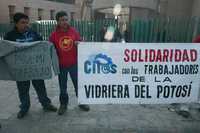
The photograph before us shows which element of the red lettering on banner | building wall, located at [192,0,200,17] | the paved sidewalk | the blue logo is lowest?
the paved sidewalk

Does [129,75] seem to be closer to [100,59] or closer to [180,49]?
[100,59]

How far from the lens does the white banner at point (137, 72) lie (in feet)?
15.6

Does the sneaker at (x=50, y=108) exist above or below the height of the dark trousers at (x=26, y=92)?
below

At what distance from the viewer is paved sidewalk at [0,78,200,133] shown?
15.1 feet

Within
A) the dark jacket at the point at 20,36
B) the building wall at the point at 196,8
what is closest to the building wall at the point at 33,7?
the building wall at the point at 196,8

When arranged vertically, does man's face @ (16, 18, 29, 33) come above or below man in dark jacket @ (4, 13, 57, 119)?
above

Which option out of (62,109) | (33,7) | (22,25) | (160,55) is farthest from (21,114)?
(33,7)

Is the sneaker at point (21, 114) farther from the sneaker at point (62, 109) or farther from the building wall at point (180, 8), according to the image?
the building wall at point (180, 8)

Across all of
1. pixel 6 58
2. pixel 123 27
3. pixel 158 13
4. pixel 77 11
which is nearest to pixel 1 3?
pixel 77 11

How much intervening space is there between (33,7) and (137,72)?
41143 mm

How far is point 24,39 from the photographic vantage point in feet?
15.7

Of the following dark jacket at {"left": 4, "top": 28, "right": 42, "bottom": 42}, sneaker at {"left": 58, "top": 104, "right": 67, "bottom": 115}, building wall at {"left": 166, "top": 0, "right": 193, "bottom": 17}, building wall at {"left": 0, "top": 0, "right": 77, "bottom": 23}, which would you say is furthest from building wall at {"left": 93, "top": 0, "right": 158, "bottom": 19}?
building wall at {"left": 0, "top": 0, "right": 77, "bottom": 23}

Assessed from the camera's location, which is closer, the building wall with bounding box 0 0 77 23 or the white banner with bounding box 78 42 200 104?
the white banner with bounding box 78 42 200 104

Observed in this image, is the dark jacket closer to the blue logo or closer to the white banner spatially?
the white banner
